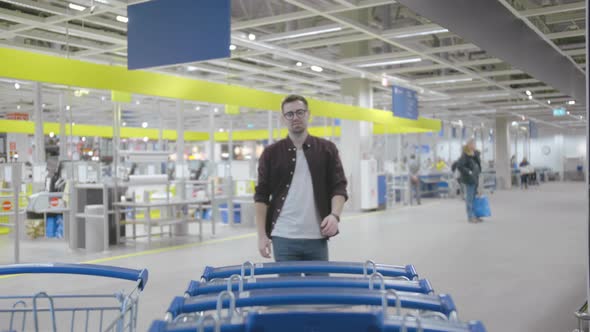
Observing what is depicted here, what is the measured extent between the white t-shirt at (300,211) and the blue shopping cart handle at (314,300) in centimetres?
Result: 142

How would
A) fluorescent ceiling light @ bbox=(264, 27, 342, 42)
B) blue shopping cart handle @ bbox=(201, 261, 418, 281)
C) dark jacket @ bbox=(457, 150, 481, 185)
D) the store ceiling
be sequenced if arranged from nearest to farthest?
blue shopping cart handle @ bbox=(201, 261, 418, 281), the store ceiling, fluorescent ceiling light @ bbox=(264, 27, 342, 42), dark jacket @ bbox=(457, 150, 481, 185)

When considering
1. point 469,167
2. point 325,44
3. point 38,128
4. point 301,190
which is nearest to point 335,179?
point 301,190

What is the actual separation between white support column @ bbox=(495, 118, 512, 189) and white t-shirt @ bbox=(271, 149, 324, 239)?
82.3 ft

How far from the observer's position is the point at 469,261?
23.2 feet

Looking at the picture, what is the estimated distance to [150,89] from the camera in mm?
8242

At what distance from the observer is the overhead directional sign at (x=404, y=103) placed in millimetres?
13875

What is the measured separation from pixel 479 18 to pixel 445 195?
16.4 metres

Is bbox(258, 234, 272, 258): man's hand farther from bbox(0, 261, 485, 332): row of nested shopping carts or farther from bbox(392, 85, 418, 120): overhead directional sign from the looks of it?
bbox(392, 85, 418, 120): overhead directional sign

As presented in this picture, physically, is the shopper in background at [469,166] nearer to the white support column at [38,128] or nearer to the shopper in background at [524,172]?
the white support column at [38,128]

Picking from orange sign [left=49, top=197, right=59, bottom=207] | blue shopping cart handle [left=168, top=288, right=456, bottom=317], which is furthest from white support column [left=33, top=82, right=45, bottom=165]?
blue shopping cart handle [left=168, top=288, right=456, bottom=317]

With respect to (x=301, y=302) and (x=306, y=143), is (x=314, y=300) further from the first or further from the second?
(x=306, y=143)

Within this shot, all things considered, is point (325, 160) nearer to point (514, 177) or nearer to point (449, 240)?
point (449, 240)

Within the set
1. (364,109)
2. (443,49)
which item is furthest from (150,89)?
(364,109)

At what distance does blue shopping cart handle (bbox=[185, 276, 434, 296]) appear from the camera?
5.03 feet
